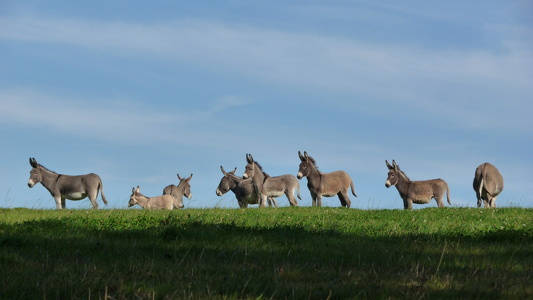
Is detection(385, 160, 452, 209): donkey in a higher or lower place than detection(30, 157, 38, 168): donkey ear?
lower

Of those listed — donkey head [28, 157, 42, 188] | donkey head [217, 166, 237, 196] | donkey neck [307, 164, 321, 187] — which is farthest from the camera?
donkey head [217, 166, 237, 196]

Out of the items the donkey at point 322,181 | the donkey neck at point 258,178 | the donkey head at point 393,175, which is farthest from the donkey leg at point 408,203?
the donkey neck at point 258,178

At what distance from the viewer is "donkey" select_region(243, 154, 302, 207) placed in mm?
29219

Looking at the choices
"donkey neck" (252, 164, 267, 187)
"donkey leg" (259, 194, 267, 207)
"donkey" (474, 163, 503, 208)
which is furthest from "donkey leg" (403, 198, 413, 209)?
"donkey neck" (252, 164, 267, 187)

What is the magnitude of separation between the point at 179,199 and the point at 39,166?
707 centimetres

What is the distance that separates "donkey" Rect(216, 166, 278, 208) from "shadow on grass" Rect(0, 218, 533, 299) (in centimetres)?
1649

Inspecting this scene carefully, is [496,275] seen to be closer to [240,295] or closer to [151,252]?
→ [240,295]

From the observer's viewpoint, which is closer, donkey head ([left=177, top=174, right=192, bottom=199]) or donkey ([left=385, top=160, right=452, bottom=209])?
donkey ([left=385, top=160, right=452, bottom=209])

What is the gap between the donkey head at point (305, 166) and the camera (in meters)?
29.2

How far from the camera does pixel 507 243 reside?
11930 millimetres

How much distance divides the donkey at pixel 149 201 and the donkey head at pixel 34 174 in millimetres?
4364

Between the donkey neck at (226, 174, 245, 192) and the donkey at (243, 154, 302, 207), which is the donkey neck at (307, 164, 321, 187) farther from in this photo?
the donkey neck at (226, 174, 245, 192)

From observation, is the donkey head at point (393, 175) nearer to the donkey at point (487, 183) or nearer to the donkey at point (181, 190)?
the donkey at point (487, 183)

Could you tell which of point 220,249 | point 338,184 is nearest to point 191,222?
point 220,249
